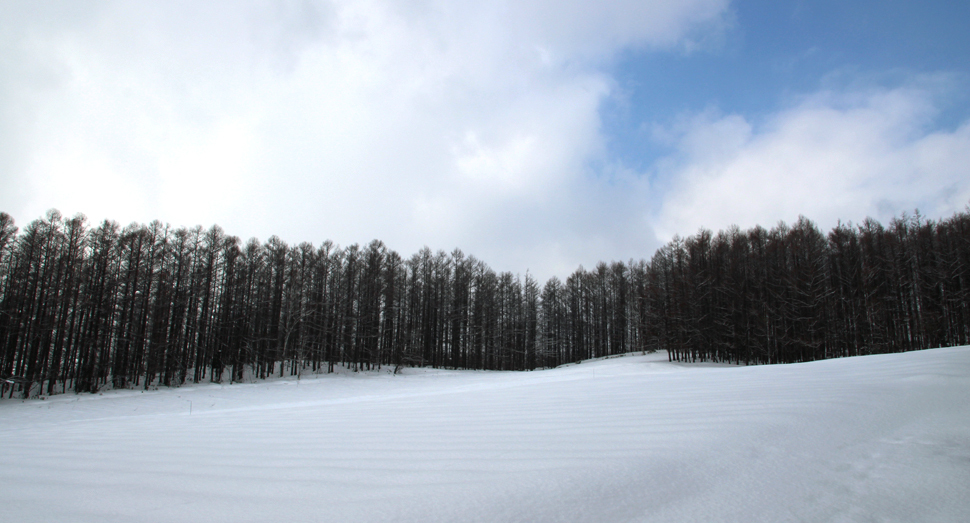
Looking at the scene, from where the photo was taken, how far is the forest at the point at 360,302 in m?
20.4

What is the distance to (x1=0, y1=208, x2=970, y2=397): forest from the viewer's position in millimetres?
20406

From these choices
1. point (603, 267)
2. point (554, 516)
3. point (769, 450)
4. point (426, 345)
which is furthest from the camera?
point (603, 267)

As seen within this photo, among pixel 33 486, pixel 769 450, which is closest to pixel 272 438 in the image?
pixel 33 486

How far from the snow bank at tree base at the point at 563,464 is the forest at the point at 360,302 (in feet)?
66.8

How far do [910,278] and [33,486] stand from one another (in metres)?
39.8

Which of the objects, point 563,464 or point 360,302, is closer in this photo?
point 563,464

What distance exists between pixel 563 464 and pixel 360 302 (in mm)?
31743

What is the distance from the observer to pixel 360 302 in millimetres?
32219

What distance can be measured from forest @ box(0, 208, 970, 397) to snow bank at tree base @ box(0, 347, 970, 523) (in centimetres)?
2037

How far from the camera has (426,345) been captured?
119ft

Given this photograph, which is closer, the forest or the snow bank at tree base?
the snow bank at tree base

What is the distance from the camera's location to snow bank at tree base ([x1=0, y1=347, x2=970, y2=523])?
1866 millimetres

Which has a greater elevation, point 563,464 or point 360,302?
point 360,302

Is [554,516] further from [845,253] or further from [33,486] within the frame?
[845,253]
